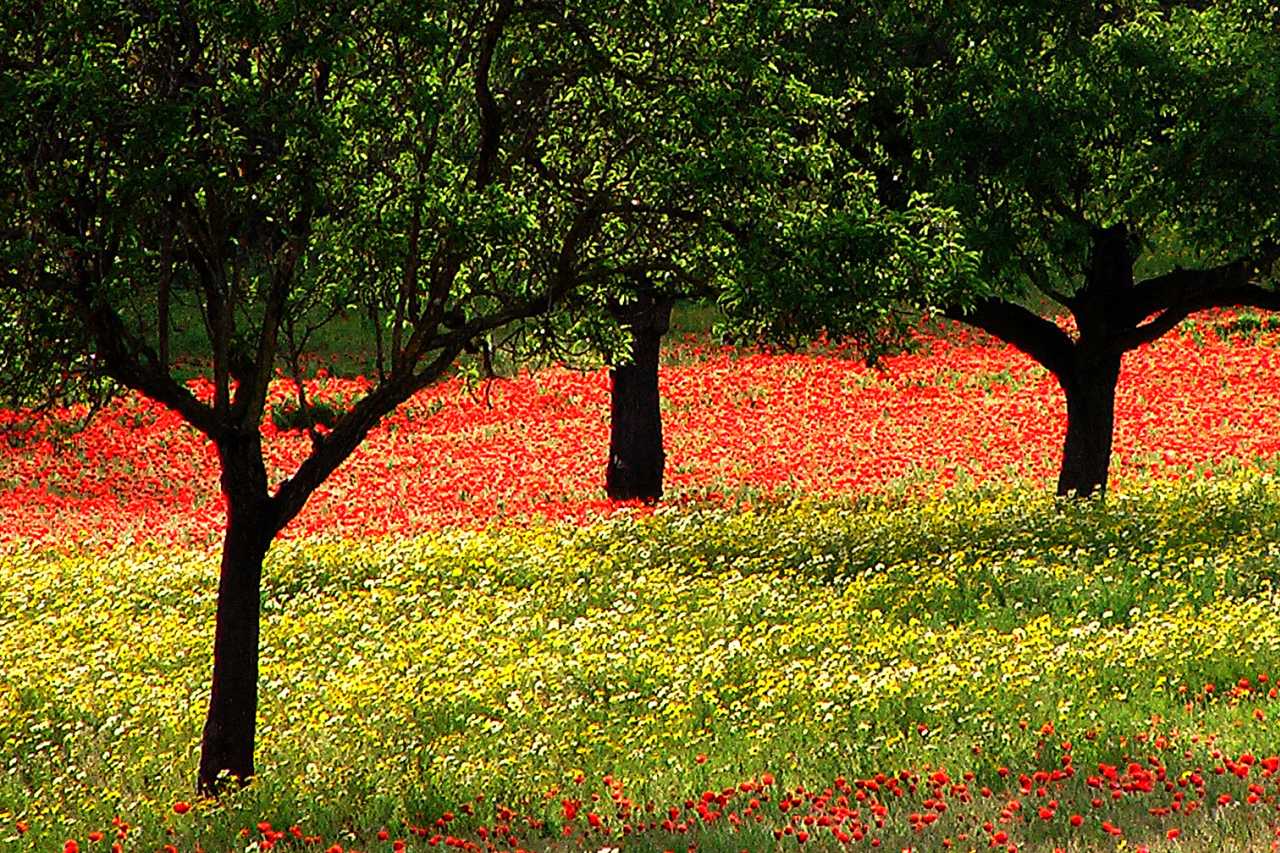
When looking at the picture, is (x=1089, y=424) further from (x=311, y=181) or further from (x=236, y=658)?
(x=311, y=181)

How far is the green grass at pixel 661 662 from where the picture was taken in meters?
9.92

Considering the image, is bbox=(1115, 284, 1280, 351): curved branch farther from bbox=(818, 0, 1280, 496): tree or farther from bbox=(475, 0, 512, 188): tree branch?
bbox=(475, 0, 512, 188): tree branch

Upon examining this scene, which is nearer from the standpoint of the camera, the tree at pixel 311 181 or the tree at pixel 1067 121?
the tree at pixel 311 181

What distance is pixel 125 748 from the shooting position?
12.2 m

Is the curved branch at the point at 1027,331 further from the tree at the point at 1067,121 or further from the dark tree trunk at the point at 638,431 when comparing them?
the dark tree trunk at the point at 638,431

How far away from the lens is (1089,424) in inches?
774

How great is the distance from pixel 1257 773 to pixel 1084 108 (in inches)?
374

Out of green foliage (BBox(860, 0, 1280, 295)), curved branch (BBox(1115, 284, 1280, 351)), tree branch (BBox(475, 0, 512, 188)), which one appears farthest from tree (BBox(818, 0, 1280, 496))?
tree branch (BBox(475, 0, 512, 188))

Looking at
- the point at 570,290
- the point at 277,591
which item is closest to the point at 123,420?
the point at 277,591

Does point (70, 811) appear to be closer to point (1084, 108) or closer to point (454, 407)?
point (1084, 108)

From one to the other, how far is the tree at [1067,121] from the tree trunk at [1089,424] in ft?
6.09

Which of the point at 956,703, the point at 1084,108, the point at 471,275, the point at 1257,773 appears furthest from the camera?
the point at 1084,108

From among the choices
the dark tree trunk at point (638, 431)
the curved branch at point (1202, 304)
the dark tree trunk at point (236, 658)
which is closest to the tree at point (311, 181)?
the dark tree trunk at point (236, 658)

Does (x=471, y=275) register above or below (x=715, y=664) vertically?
above
